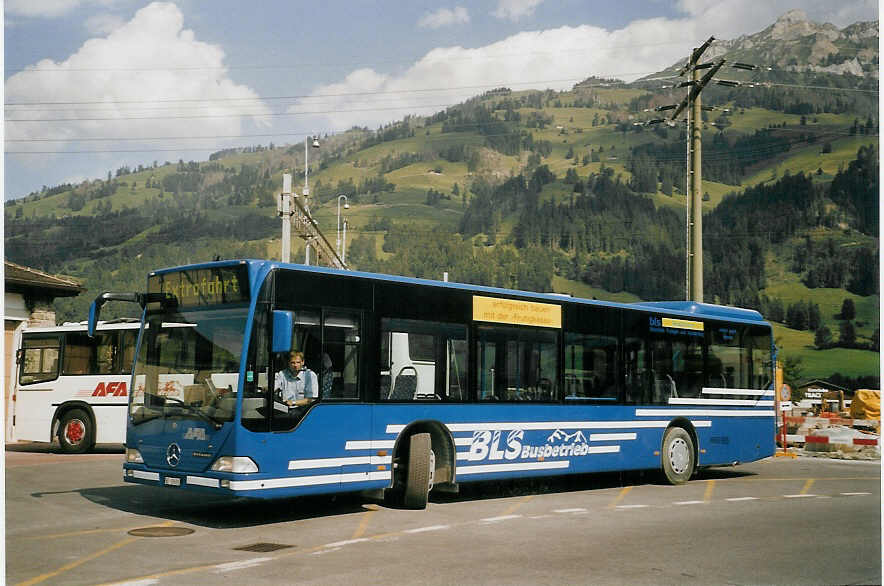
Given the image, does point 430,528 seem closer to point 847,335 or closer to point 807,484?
point 807,484

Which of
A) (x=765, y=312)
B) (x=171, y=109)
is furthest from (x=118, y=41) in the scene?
(x=765, y=312)

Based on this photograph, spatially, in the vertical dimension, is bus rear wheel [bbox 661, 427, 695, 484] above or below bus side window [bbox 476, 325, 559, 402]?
below

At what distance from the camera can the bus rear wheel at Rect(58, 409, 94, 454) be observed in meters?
24.3

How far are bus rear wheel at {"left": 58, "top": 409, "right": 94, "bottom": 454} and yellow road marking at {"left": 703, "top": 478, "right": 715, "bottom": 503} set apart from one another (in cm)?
1406

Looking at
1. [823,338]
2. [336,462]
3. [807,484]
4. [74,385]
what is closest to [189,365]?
[336,462]

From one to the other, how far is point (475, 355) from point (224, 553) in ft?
18.3

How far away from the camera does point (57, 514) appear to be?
1288 cm

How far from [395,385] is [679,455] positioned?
22.4 feet

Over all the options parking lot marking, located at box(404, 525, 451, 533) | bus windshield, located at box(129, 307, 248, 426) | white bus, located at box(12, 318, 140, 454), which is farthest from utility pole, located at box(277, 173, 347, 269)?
parking lot marking, located at box(404, 525, 451, 533)

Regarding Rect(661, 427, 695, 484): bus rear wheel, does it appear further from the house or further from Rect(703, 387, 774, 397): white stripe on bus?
the house

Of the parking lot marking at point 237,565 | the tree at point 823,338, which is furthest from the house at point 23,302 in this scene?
the tree at point 823,338

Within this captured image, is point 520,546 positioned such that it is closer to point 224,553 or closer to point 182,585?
point 224,553

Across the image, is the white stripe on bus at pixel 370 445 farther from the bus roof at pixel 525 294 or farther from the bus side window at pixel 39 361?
the bus side window at pixel 39 361

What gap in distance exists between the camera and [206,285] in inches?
493
